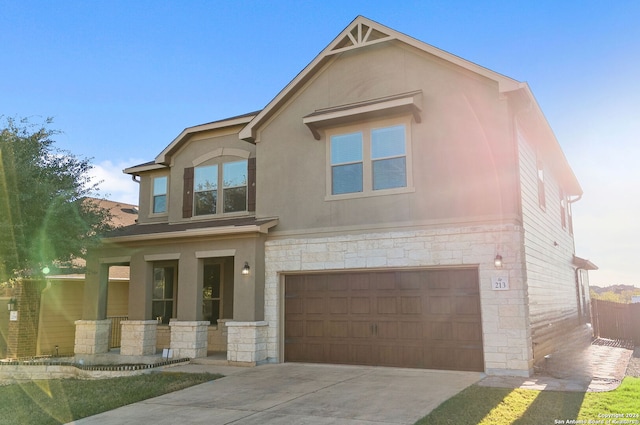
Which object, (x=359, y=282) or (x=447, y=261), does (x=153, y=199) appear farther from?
(x=447, y=261)

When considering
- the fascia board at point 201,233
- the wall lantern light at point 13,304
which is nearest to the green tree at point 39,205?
the fascia board at point 201,233

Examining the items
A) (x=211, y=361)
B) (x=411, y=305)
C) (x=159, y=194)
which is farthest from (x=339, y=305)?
(x=159, y=194)

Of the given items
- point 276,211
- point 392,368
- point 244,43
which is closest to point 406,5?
point 244,43

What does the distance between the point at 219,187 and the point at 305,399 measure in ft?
27.5

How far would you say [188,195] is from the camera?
15586 mm

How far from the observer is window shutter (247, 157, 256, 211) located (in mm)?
14406

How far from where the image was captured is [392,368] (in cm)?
1123

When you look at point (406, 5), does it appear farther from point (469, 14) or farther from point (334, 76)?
point (334, 76)

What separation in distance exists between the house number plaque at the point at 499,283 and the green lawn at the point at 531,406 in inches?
90.2

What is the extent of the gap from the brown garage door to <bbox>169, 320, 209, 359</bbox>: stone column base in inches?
89.6

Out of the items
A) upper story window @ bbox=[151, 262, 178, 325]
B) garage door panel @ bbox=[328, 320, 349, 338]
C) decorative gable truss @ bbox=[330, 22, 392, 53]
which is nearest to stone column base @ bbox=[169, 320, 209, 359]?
garage door panel @ bbox=[328, 320, 349, 338]

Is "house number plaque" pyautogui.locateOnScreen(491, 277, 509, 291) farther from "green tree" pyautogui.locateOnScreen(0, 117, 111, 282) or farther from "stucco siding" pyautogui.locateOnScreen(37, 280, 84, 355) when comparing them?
"stucco siding" pyautogui.locateOnScreen(37, 280, 84, 355)

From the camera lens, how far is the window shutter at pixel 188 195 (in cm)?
1550

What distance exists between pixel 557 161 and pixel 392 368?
9690 mm
